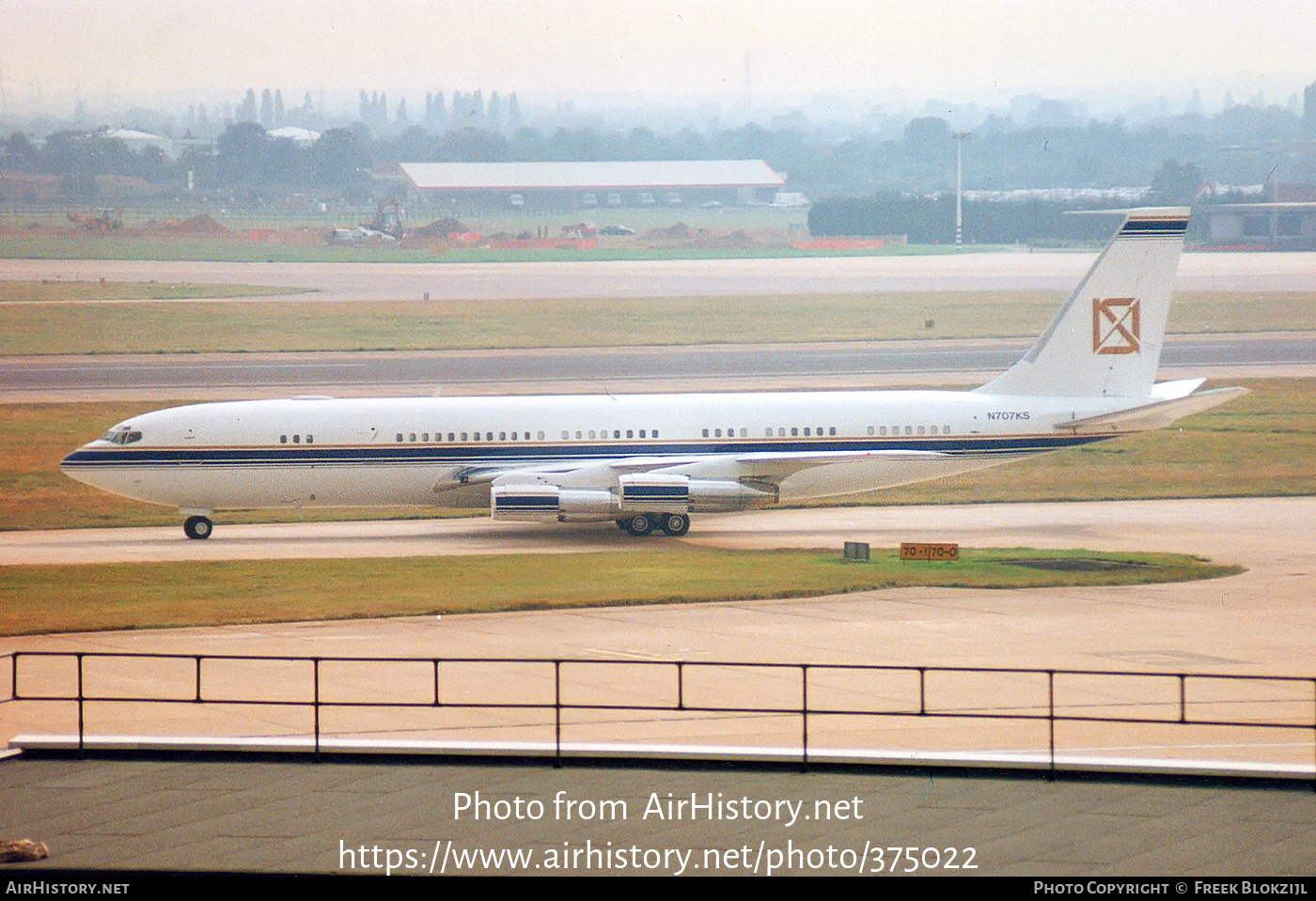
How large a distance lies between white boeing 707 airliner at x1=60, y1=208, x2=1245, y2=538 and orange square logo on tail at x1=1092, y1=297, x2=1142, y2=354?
0.03 meters

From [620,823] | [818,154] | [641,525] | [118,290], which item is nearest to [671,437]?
[641,525]

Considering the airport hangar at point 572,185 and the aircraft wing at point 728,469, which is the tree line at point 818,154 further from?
the aircraft wing at point 728,469

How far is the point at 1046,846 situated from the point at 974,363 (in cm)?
5881

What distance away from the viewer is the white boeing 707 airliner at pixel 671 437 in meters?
42.8

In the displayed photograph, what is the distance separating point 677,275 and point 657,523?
2721 inches

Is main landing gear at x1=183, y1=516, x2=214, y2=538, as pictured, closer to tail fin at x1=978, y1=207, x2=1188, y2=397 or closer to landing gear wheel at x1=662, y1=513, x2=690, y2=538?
landing gear wheel at x1=662, y1=513, x2=690, y2=538

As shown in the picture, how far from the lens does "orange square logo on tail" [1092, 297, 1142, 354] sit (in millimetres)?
44438

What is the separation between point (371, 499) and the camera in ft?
143

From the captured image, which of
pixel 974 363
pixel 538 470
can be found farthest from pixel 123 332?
pixel 538 470

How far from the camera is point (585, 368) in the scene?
7444cm

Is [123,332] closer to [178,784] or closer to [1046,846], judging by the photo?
[178,784]

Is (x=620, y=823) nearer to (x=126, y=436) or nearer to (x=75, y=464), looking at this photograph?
(x=126, y=436)

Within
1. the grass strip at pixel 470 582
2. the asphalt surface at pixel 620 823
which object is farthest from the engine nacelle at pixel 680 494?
the asphalt surface at pixel 620 823

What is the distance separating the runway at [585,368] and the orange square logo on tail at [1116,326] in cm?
2231
